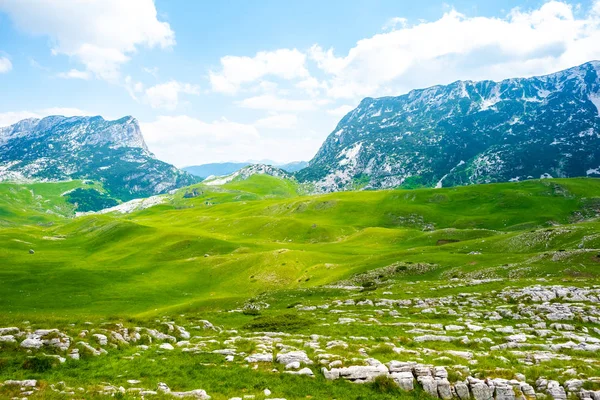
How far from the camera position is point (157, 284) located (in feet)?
275

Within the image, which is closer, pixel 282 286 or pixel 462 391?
pixel 462 391

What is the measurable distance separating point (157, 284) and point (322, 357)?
71074 mm

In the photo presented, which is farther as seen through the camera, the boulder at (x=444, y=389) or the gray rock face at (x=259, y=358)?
the gray rock face at (x=259, y=358)

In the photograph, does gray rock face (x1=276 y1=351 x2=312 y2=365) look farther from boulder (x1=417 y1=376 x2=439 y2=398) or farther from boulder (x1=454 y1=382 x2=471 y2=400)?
boulder (x1=454 y1=382 x2=471 y2=400)

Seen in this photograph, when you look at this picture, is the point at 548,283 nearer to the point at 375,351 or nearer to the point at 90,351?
the point at 375,351

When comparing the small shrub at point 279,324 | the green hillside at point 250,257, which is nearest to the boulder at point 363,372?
the small shrub at point 279,324

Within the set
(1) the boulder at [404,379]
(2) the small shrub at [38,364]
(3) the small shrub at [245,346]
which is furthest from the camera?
(3) the small shrub at [245,346]

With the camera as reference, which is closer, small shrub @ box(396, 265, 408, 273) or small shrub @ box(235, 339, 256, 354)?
small shrub @ box(235, 339, 256, 354)

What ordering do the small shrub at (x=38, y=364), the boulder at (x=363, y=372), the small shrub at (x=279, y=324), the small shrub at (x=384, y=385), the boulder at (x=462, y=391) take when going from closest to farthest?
the boulder at (x=462, y=391), the small shrub at (x=384, y=385), the boulder at (x=363, y=372), the small shrub at (x=38, y=364), the small shrub at (x=279, y=324)

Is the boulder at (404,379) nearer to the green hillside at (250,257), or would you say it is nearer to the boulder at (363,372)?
the boulder at (363,372)

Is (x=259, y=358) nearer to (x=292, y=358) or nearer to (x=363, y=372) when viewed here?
(x=292, y=358)

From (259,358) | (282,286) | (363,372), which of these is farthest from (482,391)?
(282,286)

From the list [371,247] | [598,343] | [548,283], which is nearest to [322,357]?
[598,343]

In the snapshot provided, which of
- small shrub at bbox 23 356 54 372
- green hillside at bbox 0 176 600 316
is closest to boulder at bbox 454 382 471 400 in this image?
small shrub at bbox 23 356 54 372
